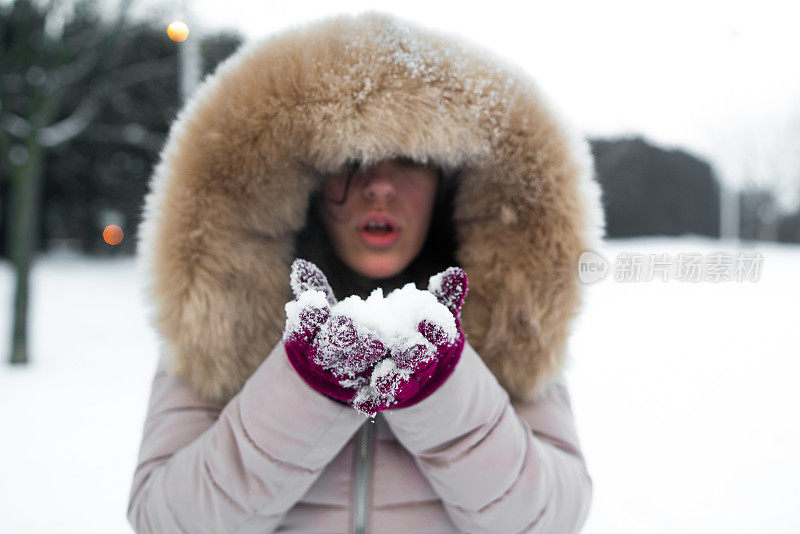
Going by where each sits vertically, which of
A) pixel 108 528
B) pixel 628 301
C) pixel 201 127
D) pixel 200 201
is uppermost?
pixel 201 127

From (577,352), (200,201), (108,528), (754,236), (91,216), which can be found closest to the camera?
(200,201)

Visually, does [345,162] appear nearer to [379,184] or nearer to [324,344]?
[379,184]

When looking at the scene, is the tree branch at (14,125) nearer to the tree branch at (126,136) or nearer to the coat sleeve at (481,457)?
the tree branch at (126,136)

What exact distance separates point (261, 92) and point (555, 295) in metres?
0.58

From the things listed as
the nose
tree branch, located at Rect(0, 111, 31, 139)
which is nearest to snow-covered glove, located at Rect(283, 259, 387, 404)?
the nose

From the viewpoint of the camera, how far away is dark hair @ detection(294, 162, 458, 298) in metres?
1.05

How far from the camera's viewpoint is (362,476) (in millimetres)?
816

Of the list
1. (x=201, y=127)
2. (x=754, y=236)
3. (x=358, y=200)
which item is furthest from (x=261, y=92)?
(x=754, y=236)

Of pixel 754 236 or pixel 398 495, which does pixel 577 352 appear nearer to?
pixel 754 236

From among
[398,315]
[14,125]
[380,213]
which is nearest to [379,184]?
[380,213]

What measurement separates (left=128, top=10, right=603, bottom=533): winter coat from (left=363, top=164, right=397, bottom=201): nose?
39mm

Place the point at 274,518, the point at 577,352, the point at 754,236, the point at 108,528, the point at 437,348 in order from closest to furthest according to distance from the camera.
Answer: the point at 437,348
the point at 274,518
the point at 108,528
the point at 754,236
the point at 577,352

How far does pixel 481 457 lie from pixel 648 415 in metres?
2.42

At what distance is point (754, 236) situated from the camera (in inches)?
89.4
